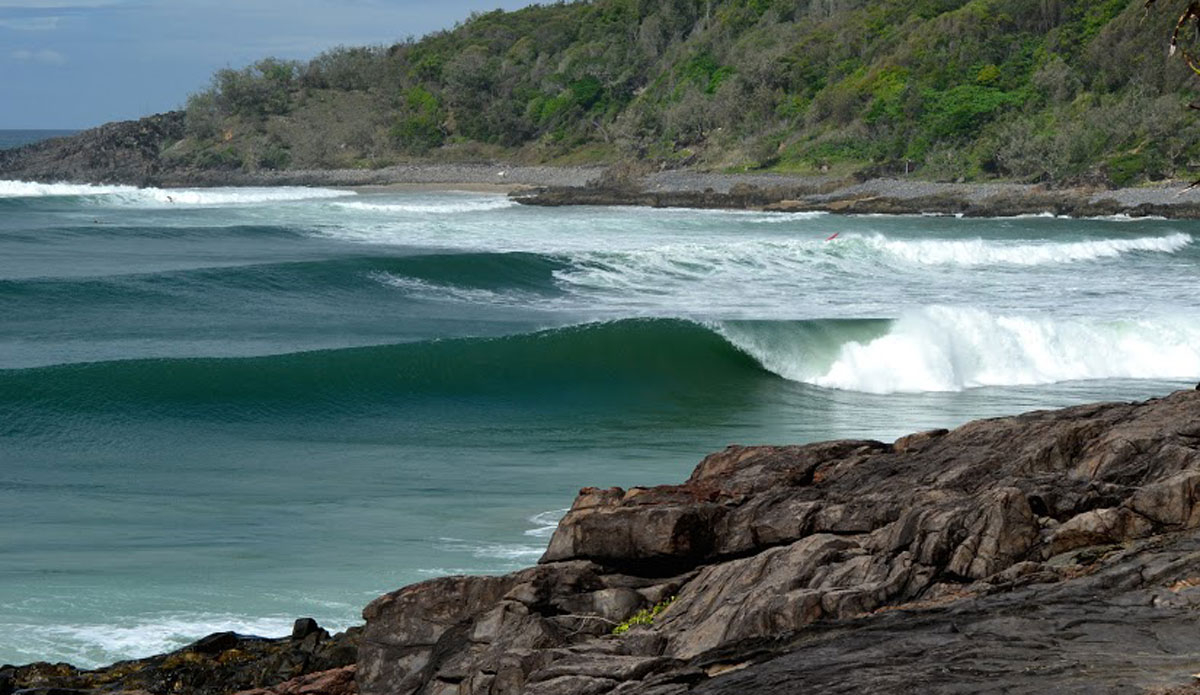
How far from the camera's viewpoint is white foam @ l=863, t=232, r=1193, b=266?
124 feet

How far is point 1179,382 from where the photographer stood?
2044 centimetres

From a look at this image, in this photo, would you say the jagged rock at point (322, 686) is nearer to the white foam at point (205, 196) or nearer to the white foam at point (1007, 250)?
the white foam at point (1007, 250)

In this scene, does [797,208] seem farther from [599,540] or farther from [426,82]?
[599,540]

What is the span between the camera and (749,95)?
7794 centimetres

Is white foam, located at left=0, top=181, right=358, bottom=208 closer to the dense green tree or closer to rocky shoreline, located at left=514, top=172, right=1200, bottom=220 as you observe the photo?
rocky shoreline, located at left=514, top=172, right=1200, bottom=220

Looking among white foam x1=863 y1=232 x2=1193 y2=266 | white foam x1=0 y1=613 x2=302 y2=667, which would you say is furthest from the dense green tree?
white foam x1=0 y1=613 x2=302 y2=667

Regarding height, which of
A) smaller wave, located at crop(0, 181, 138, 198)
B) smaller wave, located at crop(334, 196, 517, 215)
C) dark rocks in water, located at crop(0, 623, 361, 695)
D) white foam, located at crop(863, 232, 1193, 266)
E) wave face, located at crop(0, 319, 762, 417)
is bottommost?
dark rocks in water, located at crop(0, 623, 361, 695)

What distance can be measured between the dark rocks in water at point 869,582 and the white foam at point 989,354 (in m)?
11.4

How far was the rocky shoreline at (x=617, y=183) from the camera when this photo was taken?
179 feet

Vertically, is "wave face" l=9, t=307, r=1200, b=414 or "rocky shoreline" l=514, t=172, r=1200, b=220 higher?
"rocky shoreline" l=514, t=172, r=1200, b=220

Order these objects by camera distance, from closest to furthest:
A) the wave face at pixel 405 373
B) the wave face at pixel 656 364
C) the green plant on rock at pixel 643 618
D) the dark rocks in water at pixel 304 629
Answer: the green plant on rock at pixel 643 618, the dark rocks in water at pixel 304 629, the wave face at pixel 405 373, the wave face at pixel 656 364

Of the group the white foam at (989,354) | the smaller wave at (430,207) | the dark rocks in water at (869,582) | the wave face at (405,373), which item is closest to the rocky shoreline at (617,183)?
the smaller wave at (430,207)

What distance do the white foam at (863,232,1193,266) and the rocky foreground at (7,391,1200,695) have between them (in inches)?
1149

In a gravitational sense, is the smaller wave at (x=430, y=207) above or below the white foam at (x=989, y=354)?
above
